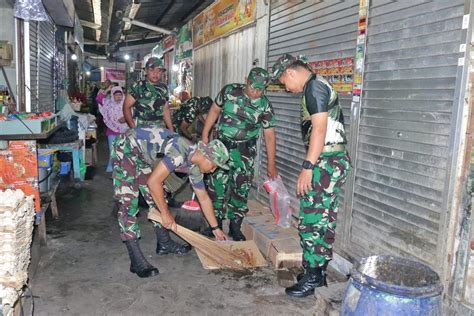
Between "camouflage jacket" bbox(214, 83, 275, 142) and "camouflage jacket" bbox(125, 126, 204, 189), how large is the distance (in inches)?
36.5

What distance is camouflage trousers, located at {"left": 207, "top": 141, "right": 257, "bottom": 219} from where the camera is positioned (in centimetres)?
477

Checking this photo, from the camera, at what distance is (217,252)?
4152mm

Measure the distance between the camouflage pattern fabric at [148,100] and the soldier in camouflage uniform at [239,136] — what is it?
104cm

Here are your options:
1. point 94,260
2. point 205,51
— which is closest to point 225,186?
point 94,260

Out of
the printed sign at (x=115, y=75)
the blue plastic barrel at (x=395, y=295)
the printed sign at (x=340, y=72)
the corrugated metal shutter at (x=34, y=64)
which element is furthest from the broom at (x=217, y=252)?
the printed sign at (x=115, y=75)

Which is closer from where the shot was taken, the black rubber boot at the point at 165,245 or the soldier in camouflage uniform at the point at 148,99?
the black rubber boot at the point at 165,245

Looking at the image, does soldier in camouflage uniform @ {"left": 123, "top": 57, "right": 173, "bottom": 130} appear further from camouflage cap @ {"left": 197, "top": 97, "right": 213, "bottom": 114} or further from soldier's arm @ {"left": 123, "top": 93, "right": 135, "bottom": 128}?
camouflage cap @ {"left": 197, "top": 97, "right": 213, "bottom": 114}

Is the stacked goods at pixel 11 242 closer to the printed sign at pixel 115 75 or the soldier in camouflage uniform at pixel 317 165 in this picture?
the soldier in camouflage uniform at pixel 317 165

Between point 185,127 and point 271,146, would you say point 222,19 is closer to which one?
point 185,127

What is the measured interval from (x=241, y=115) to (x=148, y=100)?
160cm

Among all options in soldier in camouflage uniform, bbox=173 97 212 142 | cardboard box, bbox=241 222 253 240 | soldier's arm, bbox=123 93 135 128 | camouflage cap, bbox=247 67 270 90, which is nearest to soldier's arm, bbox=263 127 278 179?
camouflage cap, bbox=247 67 270 90

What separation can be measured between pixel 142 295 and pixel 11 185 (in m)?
1.78

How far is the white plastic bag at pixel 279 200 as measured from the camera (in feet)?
15.6

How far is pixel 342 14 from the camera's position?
13.8 ft
